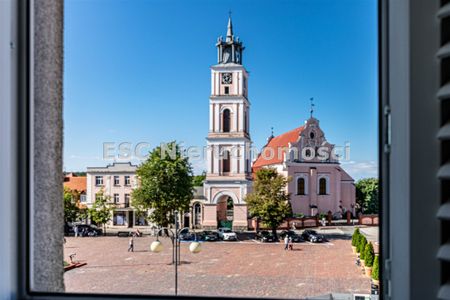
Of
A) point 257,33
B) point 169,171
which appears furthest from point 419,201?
point 257,33

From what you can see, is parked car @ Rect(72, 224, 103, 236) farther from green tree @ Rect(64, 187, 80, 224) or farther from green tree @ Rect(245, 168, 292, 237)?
green tree @ Rect(64, 187, 80, 224)

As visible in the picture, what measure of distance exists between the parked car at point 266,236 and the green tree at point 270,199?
0.10 meters

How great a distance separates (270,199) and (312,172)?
A: 1.69 meters

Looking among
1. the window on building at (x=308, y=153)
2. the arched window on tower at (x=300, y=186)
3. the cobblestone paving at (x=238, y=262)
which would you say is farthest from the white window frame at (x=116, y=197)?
the window on building at (x=308, y=153)

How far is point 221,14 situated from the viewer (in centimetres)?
940

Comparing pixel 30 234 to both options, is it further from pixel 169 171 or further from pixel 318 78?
pixel 318 78

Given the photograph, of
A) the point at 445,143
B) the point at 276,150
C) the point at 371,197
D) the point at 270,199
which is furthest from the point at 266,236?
the point at 445,143

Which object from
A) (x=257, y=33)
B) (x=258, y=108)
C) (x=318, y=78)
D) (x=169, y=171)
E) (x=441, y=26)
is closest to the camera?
(x=441, y=26)

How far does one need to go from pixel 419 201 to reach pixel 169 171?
7476 mm

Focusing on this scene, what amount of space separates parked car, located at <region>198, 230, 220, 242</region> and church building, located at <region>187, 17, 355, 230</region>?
1.03ft

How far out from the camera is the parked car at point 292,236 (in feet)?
31.1

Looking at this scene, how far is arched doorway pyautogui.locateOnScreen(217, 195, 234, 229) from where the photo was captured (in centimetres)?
1022

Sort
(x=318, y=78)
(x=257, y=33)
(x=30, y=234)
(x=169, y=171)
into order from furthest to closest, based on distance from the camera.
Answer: (x=257, y=33), (x=318, y=78), (x=169, y=171), (x=30, y=234)
